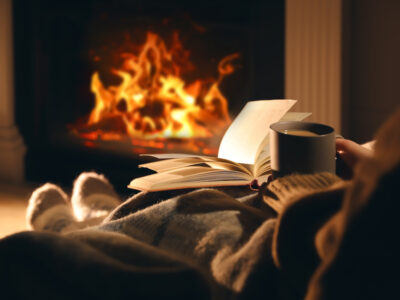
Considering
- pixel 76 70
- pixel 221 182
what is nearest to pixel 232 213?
pixel 221 182

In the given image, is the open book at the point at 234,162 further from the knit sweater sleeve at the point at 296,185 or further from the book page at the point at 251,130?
the knit sweater sleeve at the point at 296,185

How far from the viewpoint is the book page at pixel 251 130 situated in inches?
37.6

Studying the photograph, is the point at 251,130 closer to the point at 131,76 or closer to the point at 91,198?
the point at 91,198

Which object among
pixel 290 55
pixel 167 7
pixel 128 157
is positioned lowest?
pixel 128 157

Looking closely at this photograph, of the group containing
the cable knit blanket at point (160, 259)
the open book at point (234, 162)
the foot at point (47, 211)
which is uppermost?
the open book at point (234, 162)

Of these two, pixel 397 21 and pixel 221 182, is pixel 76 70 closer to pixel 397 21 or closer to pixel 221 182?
pixel 397 21

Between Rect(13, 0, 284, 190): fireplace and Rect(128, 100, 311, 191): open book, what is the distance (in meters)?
1.25

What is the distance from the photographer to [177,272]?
0.55 m

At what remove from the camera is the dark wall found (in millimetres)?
2043

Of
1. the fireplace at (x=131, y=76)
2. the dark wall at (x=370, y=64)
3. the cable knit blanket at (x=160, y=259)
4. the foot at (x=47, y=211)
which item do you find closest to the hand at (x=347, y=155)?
the cable knit blanket at (x=160, y=259)

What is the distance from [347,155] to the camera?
2.99ft

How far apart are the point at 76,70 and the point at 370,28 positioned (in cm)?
127

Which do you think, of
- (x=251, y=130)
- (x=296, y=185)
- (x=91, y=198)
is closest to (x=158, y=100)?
(x=91, y=198)

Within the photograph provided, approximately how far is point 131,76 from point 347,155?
5.75ft
